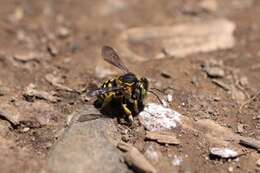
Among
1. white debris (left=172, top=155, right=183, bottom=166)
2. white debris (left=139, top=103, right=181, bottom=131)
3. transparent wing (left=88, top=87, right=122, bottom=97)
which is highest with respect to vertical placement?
transparent wing (left=88, top=87, right=122, bottom=97)

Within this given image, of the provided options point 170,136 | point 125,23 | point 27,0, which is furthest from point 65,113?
point 27,0

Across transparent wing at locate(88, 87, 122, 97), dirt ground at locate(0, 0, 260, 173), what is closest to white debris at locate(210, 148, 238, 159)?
dirt ground at locate(0, 0, 260, 173)

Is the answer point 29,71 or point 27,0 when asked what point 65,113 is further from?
point 27,0

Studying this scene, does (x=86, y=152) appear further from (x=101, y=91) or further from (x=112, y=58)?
(x=112, y=58)

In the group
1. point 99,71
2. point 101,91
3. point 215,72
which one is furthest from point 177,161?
point 99,71

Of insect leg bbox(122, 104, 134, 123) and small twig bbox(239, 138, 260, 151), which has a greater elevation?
insect leg bbox(122, 104, 134, 123)

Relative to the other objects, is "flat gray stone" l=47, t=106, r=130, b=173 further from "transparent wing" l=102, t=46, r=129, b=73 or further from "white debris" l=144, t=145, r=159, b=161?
"transparent wing" l=102, t=46, r=129, b=73

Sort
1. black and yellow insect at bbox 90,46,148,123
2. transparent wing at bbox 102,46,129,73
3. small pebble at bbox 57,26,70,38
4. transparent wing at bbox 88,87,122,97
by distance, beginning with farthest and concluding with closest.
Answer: small pebble at bbox 57,26,70,38 → transparent wing at bbox 102,46,129,73 → black and yellow insect at bbox 90,46,148,123 → transparent wing at bbox 88,87,122,97

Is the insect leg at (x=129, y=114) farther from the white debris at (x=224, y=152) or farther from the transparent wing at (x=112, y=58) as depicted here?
the white debris at (x=224, y=152)
